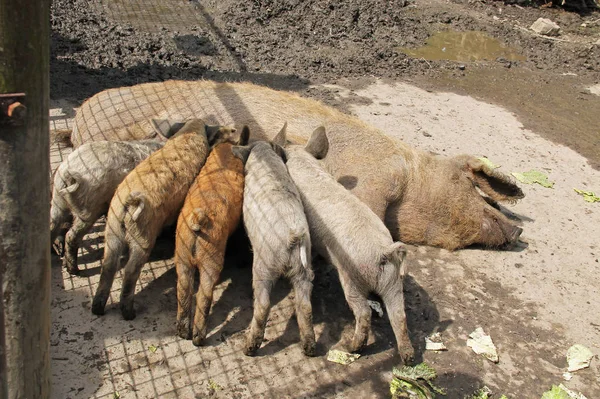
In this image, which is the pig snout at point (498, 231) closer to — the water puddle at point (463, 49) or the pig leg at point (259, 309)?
the pig leg at point (259, 309)

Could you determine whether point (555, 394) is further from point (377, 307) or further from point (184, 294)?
point (184, 294)

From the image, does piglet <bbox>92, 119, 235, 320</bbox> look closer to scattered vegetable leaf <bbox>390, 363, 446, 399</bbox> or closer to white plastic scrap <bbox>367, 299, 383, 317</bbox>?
white plastic scrap <bbox>367, 299, 383, 317</bbox>

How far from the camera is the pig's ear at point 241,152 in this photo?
15.6ft

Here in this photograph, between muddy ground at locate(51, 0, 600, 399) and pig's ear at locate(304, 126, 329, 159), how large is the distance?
3.23ft

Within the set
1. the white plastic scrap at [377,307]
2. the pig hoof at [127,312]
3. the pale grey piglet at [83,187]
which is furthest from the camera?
the white plastic scrap at [377,307]

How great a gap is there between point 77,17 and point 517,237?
24.6 ft

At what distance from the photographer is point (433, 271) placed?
5.29 m

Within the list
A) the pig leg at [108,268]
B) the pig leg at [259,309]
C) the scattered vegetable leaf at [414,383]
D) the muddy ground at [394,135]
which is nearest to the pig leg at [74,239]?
the muddy ground at [394,135]

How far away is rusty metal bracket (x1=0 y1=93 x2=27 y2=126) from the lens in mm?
2338

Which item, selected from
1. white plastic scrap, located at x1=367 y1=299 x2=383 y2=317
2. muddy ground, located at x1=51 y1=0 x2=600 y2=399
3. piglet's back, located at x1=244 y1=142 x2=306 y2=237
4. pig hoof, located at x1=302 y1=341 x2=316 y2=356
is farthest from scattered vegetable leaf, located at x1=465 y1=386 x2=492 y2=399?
piglet's back, located at x1=244 y1=142 x2=306 y2=237

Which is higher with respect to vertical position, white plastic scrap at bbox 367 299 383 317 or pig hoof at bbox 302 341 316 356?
pig hoof at bbox 302 341 316 356

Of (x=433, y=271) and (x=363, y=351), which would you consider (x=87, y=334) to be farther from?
(x=433, y=271)

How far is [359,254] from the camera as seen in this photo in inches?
160

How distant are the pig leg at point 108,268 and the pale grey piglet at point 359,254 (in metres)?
1.34
